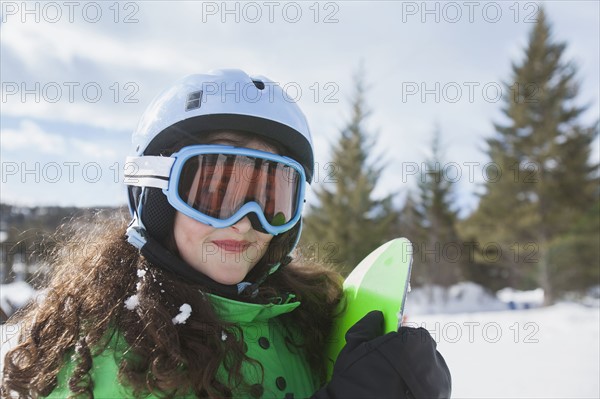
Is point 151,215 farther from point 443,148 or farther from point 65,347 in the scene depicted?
point 443,148

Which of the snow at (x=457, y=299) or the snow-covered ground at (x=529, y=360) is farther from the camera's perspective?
the snow at (x=457, y=299)

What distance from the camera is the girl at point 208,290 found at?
1607 mm

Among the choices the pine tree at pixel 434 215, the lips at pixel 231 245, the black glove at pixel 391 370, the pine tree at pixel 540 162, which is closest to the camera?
the black glove at pixel 391 370

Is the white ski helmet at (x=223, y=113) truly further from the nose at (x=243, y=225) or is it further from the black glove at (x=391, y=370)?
the black glove at (x=391, y=370)

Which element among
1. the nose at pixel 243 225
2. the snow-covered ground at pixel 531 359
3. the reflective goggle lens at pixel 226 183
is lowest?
the snow-covered ground at pixel 531 359

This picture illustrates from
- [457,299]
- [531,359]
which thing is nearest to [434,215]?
[457,299]

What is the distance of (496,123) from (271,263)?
24.0 meters

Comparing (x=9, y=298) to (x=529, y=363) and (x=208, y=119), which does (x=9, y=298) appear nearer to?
(x=208, y=119)

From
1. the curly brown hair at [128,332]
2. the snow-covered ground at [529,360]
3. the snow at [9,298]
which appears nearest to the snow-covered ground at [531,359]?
the snow-covered ground at [529,360]

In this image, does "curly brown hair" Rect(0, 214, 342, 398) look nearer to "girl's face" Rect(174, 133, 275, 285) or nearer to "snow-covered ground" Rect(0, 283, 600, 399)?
"girl's face" Rect(174, 133, 275, 285)

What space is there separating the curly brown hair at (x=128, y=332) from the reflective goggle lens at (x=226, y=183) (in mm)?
346

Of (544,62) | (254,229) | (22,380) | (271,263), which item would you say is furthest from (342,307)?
(544,62)

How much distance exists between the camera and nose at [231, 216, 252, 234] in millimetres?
2033

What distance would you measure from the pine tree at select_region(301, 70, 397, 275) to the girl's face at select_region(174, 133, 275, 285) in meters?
21.1
